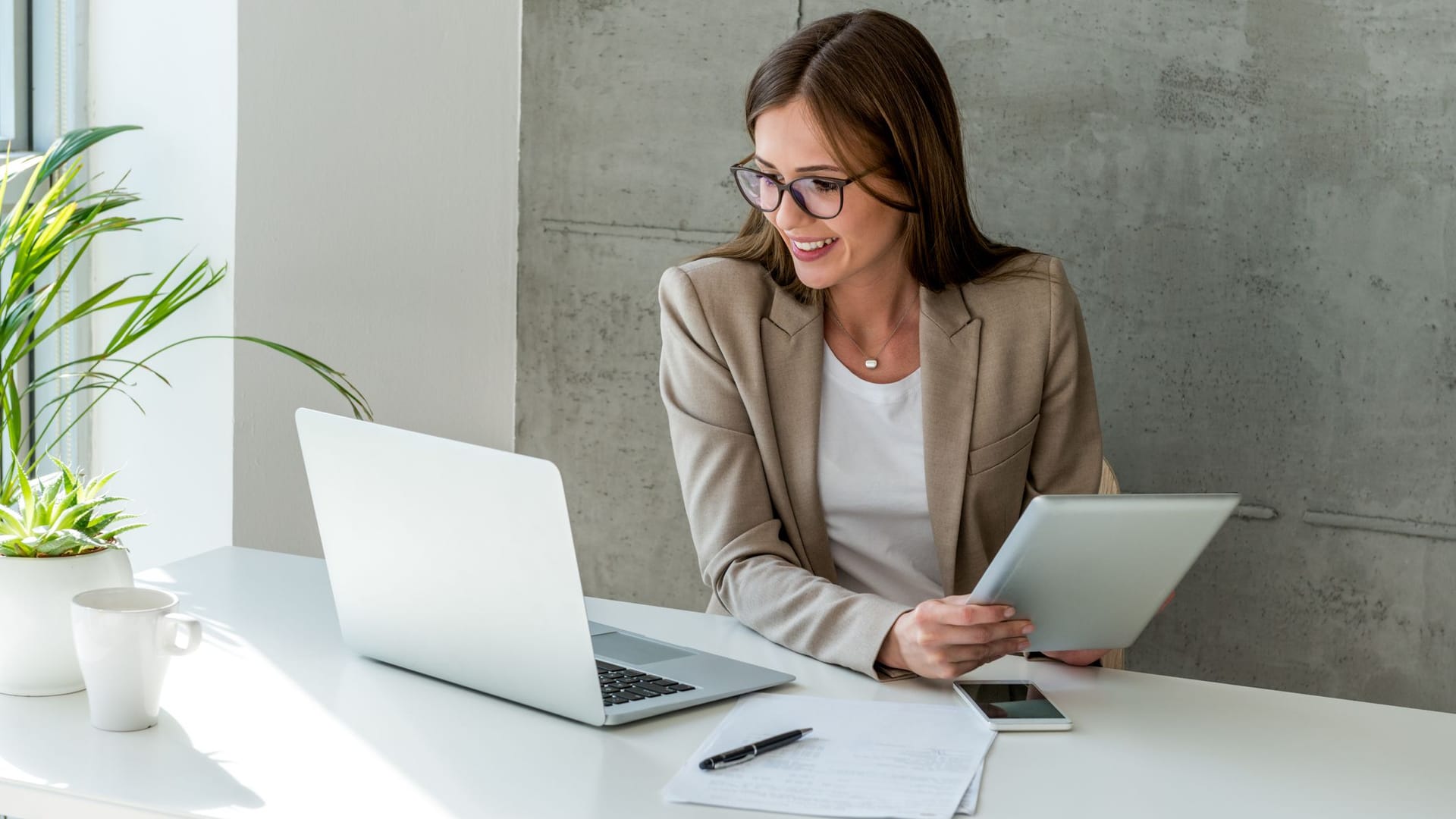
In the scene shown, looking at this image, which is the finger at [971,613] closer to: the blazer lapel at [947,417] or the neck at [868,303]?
the blazer lapel at [947,417]

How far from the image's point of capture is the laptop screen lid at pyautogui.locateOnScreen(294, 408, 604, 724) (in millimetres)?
1229

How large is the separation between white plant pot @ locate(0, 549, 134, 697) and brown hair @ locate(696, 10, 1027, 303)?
1.17 metres

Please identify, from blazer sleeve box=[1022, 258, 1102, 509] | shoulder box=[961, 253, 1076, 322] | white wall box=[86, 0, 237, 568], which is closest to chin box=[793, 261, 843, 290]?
shoulder box=[961, 253, 1076, 322]

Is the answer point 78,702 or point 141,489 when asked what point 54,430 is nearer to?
point 141,489

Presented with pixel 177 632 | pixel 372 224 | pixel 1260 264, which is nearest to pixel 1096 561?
pixel 177 632

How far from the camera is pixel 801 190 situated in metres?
1.90

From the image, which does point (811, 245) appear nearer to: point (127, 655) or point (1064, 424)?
point (1064, 424)

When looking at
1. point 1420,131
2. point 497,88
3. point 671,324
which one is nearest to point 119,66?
point 497,88

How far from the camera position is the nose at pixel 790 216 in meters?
1.90

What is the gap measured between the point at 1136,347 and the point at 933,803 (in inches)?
69.0

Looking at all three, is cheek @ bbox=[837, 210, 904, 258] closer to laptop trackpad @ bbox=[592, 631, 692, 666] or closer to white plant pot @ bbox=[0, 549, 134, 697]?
laptop trackpad @ bbox=[592, 631, 692, 666]

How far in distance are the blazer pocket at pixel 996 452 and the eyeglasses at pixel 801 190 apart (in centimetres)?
43

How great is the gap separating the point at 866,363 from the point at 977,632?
73 centimetres

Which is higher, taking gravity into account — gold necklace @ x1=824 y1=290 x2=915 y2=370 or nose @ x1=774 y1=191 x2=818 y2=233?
nose @ x1=774 y1=191 x2=818 y2=233
